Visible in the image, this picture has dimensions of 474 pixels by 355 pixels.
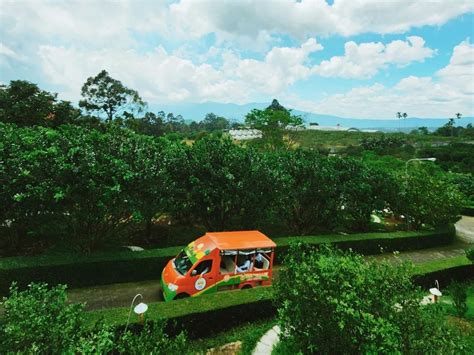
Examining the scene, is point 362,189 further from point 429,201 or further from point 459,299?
point 459,299

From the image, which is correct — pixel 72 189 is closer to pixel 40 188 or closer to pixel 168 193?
pixel 40 188

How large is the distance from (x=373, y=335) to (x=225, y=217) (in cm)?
1310

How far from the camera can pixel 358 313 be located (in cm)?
557

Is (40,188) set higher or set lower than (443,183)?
higher

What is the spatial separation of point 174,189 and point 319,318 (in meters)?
11.4

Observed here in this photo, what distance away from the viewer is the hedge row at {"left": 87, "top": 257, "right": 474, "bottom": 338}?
9.38 meters

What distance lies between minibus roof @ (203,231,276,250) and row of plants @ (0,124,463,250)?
376cm

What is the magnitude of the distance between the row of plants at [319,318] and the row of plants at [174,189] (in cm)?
769

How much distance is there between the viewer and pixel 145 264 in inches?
559

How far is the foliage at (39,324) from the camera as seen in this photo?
4.90 m

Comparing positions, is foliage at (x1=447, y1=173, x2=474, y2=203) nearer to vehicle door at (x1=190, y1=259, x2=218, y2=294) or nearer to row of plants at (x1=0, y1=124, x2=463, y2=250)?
row of plants at (x1=0, y1=124, x2=463, y2=250)

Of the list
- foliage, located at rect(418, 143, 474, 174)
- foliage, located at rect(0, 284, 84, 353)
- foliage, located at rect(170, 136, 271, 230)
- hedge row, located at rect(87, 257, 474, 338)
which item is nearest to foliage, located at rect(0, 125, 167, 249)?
foliage, located at rect(170, 136, 271, 230)

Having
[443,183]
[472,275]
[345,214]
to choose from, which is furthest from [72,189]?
[443,183]

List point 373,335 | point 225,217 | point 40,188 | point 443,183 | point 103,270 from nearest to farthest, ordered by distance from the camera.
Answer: point 373,335 < point 40,188 < point 103,270 < point 225,217 < point 443,183
